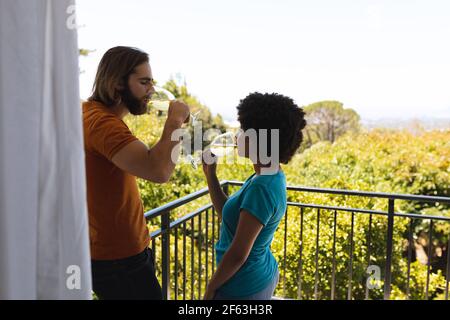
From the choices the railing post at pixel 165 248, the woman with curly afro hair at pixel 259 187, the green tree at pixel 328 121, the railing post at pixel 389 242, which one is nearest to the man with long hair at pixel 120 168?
the woman with curly afro hair at pixel 259 187

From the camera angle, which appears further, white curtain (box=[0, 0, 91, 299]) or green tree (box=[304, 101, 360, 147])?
green tree (box=[304, 101, 360, 147])

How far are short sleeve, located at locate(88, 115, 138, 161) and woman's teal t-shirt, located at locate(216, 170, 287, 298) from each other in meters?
0.37

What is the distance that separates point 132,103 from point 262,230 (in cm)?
57

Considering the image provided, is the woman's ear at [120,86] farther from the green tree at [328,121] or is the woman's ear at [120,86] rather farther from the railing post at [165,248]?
the green tree at [328,121]

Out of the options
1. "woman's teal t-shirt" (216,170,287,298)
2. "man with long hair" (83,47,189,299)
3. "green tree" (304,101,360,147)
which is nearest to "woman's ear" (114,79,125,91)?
"man with long hair" (83,47,189,299)

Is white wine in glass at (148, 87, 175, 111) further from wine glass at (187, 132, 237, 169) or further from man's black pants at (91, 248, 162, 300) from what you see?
man's black pants at (91, 248, 162, 300)

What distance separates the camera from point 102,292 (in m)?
1.28

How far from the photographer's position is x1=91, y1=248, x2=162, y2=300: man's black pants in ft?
4.06

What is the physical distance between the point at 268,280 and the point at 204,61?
1148 cm

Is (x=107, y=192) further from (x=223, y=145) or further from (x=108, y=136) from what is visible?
(x=223, y=145)
